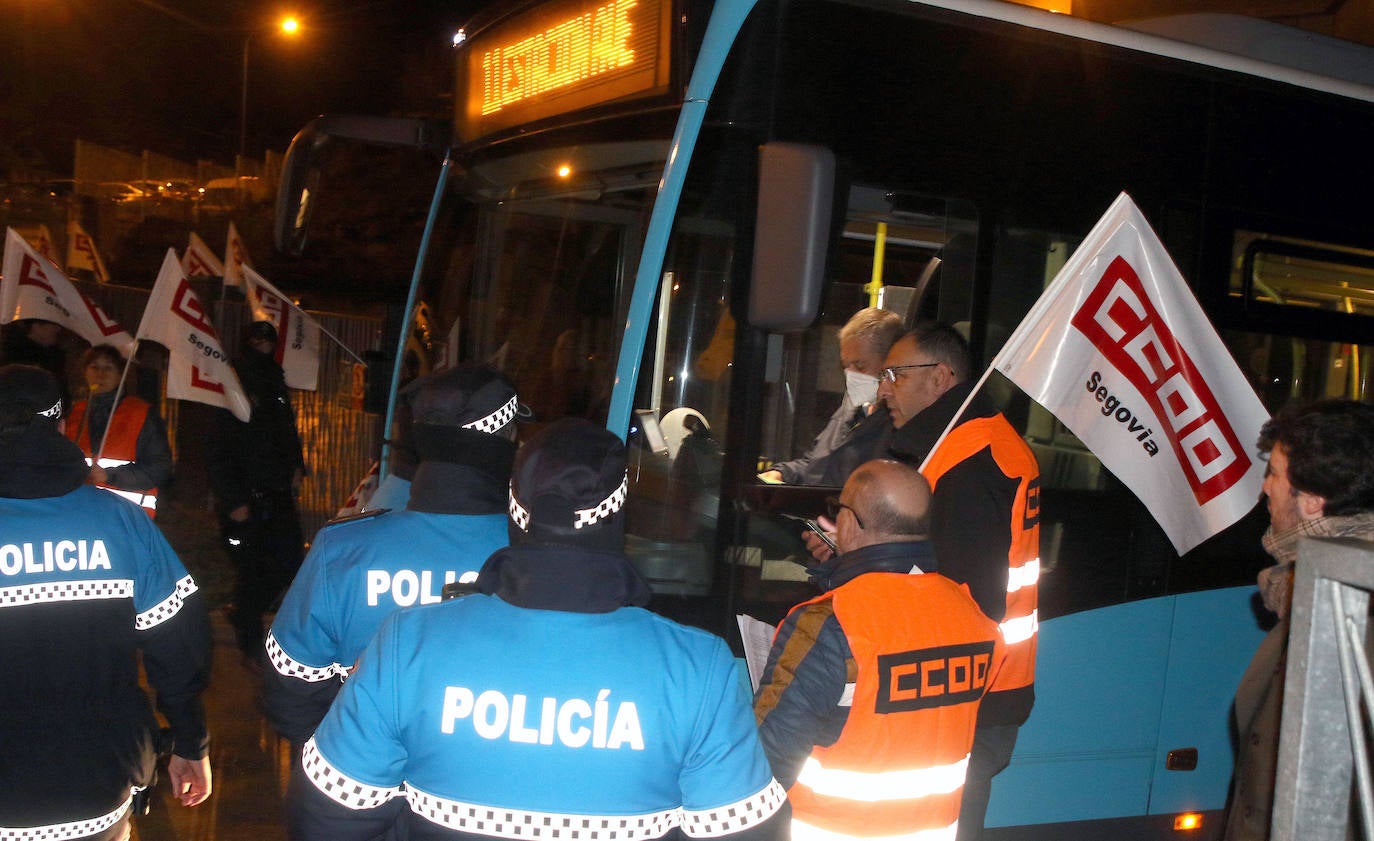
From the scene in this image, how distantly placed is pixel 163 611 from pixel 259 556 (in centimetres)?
447

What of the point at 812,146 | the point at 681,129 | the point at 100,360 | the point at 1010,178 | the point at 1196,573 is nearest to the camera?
the point at 812,146

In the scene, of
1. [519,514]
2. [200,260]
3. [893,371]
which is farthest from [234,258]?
[519,514]

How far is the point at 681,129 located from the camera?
3.51 metres

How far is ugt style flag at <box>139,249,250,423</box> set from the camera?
6445 mm

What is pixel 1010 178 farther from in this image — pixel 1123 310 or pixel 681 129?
pixel 681 129

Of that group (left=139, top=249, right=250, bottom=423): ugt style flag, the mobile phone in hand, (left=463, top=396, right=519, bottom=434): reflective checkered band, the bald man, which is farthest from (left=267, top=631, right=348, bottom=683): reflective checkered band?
(left=139, top=249, right=250, bottom=423): ugt style flag

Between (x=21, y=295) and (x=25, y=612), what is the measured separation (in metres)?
5.07

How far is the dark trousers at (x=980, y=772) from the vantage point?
3441 millimetres

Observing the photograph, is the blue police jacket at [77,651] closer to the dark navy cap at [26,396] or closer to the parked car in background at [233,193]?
the dark navy cap at [26,396]

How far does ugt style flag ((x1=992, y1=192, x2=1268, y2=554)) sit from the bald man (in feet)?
2.75

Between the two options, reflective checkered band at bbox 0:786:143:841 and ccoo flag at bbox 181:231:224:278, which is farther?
ccoo flag at bbox 181:231:224:278

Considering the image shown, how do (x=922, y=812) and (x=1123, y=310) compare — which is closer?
(x=922, y=812)

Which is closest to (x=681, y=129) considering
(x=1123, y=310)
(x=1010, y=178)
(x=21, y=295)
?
(x=1010, y=178)

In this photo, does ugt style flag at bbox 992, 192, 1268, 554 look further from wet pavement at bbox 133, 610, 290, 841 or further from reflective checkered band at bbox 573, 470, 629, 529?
wet pavement at bbox 133, 610, 290, 841
